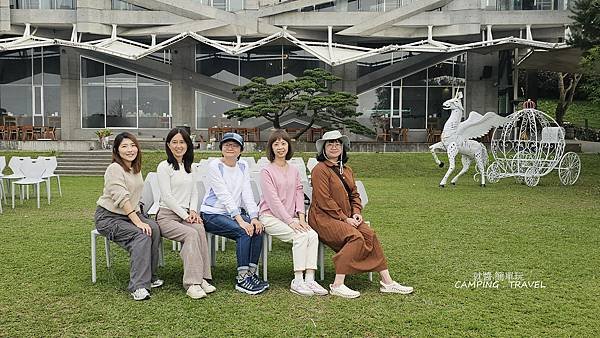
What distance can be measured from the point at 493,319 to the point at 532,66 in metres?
19.8

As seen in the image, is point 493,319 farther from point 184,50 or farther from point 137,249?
point 184,50

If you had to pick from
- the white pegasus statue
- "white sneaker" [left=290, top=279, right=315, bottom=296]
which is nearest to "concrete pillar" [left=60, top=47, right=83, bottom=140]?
the white pegasus statue

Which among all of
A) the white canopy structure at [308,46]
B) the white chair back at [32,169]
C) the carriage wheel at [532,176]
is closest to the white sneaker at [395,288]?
the white chair back at [32,169]

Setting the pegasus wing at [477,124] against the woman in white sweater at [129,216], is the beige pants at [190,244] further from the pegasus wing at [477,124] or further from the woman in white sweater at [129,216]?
the pegasus wing at [477,124]

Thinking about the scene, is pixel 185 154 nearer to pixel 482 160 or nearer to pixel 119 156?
pixel 119 156

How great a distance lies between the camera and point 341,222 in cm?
489

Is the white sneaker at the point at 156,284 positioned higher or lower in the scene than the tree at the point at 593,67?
lower

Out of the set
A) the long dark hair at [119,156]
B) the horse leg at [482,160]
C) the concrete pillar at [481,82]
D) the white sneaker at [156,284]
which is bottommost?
the white sneaker at [156,284]

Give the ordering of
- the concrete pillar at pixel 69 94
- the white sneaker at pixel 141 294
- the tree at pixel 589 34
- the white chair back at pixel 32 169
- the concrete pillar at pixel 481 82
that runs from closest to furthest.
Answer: the white sneaker at pixel 141 294 → the white chair back at pixel 32 169 → the tree at pixel 589 34 → the concrete pillar at pixel 69 94 → the concrete pillar at pixel 481 82

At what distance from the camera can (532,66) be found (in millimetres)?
21953

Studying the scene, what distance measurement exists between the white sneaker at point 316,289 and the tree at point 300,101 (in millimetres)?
16120

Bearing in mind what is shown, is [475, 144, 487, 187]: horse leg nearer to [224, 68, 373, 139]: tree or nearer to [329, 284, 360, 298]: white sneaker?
[224, 68, 373, 139]: tree

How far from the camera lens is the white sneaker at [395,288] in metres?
4.73

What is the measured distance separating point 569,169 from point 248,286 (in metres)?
11.1
